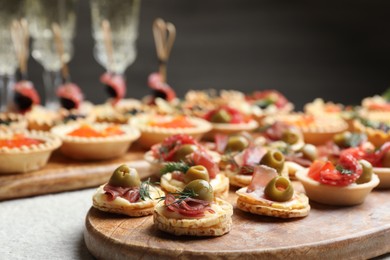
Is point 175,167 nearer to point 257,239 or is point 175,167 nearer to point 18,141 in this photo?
point 257,239

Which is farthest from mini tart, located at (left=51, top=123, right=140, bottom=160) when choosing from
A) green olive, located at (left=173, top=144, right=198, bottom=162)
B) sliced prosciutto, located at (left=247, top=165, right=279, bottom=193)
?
sliced prosciutto, located at (left=247, top=165, right=279, bottom=193)

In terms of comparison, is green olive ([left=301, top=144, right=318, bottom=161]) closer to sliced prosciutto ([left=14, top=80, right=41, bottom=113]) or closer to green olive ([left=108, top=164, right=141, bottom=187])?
green olive ([left=108, top=164, right=141, bottom=187])

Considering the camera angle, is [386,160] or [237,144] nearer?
[386,160]

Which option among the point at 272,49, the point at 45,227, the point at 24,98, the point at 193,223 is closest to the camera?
the point at 193,223

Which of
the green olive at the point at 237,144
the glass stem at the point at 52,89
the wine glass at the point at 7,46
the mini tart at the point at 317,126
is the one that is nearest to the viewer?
the green olive at the point at 237,144

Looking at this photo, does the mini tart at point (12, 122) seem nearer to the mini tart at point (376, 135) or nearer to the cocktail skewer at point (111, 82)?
the cocktail skewer at point (111, 82)

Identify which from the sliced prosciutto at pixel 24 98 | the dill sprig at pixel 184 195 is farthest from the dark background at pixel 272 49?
the dill sprig at pixel 184 195

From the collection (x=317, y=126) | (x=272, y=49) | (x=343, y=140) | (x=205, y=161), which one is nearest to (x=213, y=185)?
(x=205, y=161)
